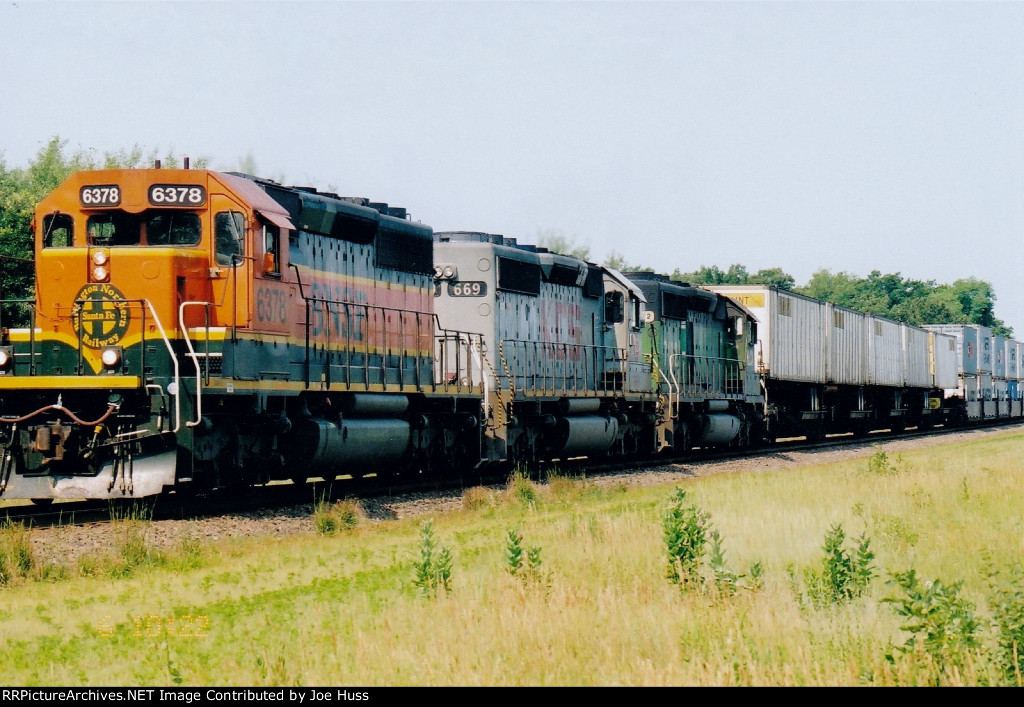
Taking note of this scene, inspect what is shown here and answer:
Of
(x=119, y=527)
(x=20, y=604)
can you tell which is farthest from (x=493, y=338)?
(x=20, y=604)

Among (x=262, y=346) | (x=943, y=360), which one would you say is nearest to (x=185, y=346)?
(x=262, y=346)

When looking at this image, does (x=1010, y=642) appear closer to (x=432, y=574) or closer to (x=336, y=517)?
(x=432, y=574)

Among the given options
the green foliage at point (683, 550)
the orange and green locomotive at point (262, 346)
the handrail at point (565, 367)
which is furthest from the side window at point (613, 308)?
the green foliage at point (683, 550)

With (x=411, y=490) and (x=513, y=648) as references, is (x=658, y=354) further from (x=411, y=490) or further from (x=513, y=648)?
(x=513, y=648)

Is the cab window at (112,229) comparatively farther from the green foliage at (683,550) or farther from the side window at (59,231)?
the green foliage at (683,550)

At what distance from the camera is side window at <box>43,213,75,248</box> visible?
1430 cm

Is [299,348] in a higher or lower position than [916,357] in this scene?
lower

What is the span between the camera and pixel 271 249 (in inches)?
584

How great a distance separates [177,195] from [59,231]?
5.00ft

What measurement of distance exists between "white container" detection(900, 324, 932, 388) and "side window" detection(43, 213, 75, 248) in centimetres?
3496

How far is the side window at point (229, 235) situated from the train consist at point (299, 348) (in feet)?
0.08

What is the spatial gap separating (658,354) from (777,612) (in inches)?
722

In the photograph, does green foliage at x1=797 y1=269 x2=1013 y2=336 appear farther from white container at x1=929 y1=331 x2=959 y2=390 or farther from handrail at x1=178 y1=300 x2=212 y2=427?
handrail at x1=178 y1=300 x2=212 y2=427

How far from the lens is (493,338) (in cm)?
2064
